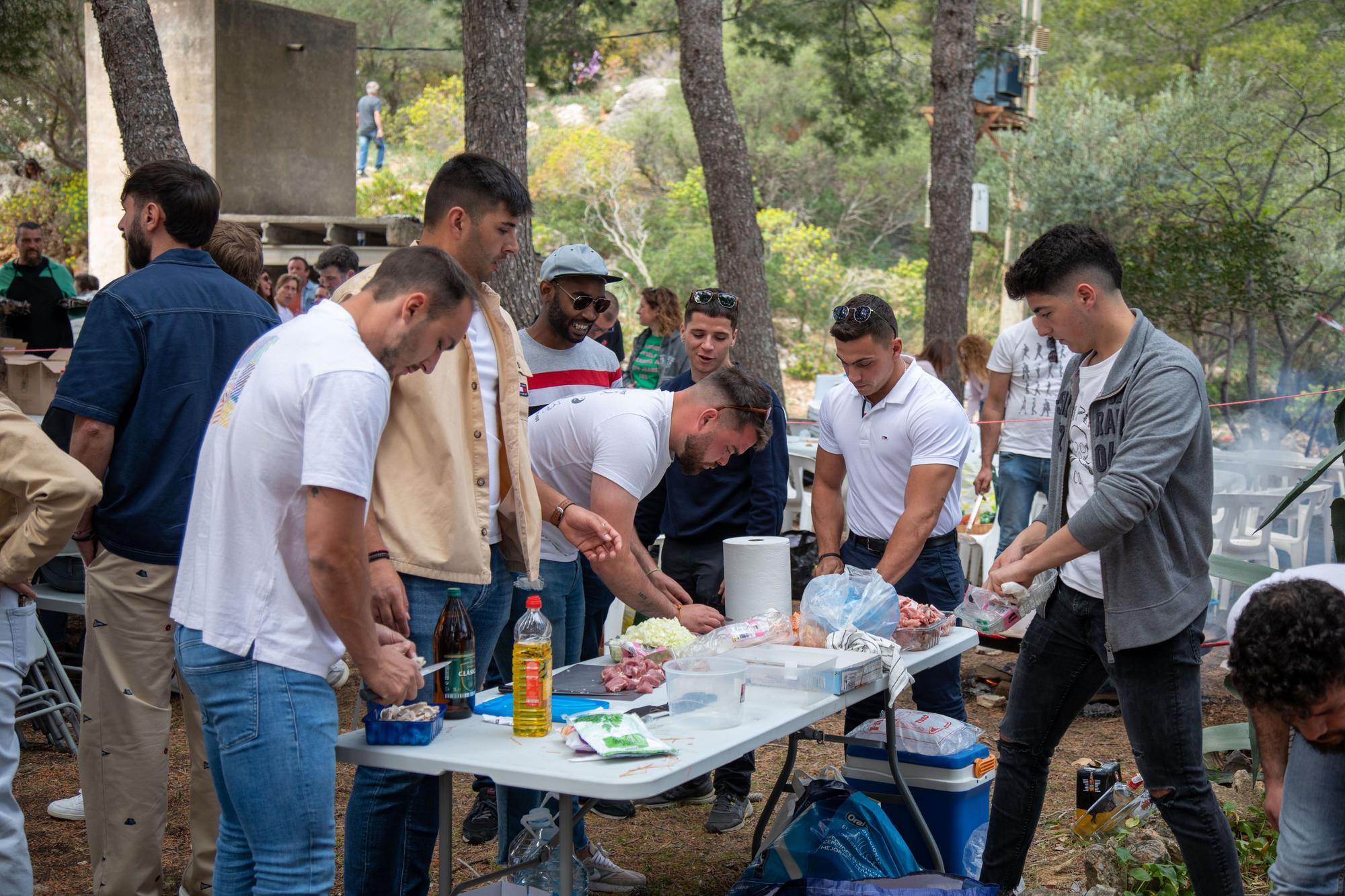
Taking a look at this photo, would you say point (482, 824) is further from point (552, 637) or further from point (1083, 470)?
point (1083, 470)

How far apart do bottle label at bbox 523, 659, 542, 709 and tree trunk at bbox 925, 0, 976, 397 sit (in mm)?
8365

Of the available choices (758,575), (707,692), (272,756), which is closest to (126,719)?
(272,756)

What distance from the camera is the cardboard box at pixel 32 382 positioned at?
5.92 m

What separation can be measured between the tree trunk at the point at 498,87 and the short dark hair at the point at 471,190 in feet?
13.5

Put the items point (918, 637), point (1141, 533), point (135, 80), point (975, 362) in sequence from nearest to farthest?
point (1141, 533) → point (918, 637) → point (135, 80) → point (975, 362)

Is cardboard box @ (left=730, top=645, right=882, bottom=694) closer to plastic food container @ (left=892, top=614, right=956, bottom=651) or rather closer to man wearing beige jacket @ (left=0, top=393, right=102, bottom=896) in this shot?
plastic food container @ (left=892, top=614, right=956, bottom=651)

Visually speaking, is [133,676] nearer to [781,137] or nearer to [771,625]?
[771,625]

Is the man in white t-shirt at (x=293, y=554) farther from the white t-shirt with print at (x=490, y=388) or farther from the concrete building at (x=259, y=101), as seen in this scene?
the concrete building at (x=259, y=101)

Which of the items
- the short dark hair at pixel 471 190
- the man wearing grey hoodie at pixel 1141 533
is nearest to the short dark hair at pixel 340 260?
the short dark hair at pixel 471 190

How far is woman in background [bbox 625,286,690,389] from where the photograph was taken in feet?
24.4

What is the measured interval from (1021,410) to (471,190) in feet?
14.2

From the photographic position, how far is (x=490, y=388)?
305 cm

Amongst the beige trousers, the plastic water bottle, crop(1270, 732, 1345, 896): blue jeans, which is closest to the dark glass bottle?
the plastic water bottle

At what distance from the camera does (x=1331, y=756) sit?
2164 mm
